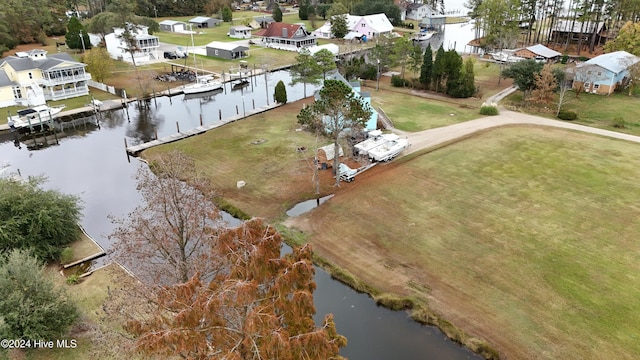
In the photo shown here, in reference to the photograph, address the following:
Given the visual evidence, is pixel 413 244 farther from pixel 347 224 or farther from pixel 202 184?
pixel 202 184

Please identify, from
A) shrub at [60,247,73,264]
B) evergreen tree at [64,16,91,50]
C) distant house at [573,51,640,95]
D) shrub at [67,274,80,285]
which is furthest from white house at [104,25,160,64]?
distant house at [573,51,640,95]

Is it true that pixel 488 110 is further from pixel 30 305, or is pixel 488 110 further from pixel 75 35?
pixel 75 35

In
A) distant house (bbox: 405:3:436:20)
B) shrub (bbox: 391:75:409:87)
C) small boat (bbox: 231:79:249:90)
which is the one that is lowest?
small boat (bbox: 231:79:249:90)

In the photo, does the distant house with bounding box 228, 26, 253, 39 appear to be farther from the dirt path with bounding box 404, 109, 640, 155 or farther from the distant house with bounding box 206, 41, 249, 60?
the dirt path with bounding box 404, 109, 640, 155

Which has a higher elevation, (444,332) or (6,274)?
(6,274)

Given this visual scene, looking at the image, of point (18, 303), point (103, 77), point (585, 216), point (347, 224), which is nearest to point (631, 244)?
point (585, 216)

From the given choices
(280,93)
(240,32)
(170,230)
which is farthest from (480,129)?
(240,32)
